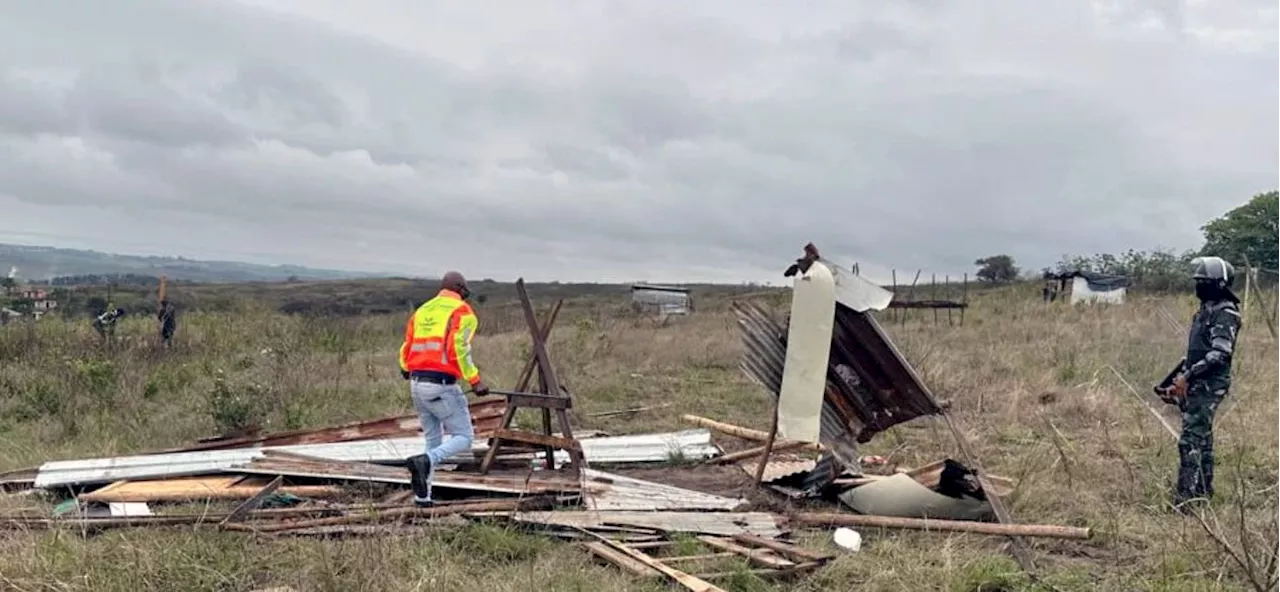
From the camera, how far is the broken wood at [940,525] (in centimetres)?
510

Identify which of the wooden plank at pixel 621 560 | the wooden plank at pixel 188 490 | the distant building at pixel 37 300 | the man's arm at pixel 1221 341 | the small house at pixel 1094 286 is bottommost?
Answer: the wooden plank at pixel 188 490

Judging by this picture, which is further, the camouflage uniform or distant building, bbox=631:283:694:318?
distant building, bbox=631:283:694:318

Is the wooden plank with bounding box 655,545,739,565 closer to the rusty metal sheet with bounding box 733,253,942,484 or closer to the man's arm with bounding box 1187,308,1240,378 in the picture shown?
the rusty metal sheet with bounding box 733,253,942,484

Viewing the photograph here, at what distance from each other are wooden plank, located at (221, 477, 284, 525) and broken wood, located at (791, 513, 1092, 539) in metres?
3.84

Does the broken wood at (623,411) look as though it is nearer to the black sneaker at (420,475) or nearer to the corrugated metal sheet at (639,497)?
the corrugated metal sheet at (639,497)

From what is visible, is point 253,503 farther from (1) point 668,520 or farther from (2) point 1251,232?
(2) point 1251,232

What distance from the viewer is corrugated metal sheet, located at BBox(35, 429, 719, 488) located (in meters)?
6.69

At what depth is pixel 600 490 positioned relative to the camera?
6367 millimetres

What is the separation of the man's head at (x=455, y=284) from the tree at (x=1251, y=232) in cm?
4143

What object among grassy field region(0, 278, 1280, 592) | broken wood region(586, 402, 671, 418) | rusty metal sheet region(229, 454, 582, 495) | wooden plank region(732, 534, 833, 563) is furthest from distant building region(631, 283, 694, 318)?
wooden plank region(732, 534, 833, 563)

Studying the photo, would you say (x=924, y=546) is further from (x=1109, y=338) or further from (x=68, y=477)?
(x=1109, y=338)

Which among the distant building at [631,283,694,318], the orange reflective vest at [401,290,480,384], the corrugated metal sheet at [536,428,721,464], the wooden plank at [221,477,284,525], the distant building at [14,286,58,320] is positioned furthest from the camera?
the distant building at [631,283,694,318]

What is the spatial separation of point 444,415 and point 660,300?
20.8 metres

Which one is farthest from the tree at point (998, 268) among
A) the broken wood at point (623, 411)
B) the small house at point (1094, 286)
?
the broken wood at point (623, 411)
